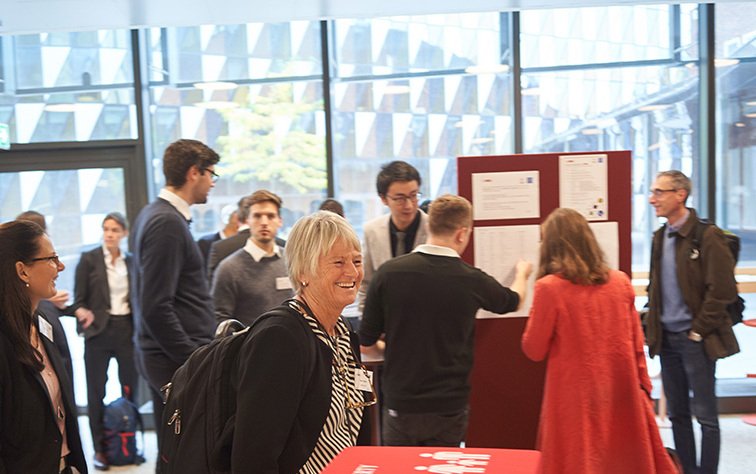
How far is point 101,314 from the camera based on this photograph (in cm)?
494

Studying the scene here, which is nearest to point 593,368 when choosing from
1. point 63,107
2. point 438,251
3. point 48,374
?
point 438,251

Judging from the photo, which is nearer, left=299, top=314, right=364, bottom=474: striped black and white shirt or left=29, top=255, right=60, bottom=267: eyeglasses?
left=299, top=314, right=364, bottom=474: striped black and white shirt

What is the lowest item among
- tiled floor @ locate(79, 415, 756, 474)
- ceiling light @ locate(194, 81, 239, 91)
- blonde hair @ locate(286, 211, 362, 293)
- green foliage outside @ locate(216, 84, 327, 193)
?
tiled floor @ locate(79, 415, 756, 474)

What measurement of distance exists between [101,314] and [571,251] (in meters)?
3.36

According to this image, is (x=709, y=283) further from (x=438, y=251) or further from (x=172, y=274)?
(x=172, y=274)

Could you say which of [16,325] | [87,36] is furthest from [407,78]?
[16,325]

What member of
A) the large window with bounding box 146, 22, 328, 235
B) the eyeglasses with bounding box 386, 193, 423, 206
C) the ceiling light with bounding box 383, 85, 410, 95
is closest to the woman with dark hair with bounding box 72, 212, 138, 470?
the large window with bounding box 146, 22, 328, 235

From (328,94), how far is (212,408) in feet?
14.9

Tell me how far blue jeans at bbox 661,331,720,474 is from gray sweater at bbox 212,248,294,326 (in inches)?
85.3

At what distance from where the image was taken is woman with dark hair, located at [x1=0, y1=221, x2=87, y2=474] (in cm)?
200

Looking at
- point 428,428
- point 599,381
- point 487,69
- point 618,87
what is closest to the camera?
point 599,381

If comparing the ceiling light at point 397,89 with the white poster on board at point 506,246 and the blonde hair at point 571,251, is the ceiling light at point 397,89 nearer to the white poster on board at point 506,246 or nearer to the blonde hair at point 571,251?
the white poster on board at point 506,246

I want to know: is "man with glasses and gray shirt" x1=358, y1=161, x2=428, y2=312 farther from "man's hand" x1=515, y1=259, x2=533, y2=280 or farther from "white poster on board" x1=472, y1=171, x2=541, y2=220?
"man's hand" x1=515, y1=259, x2=533, y2=280

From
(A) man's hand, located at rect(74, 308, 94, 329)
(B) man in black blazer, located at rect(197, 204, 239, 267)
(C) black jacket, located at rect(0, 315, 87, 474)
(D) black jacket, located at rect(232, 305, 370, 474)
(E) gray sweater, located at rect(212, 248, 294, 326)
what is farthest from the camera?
(B) man in black blazer, located at rect(197, 204, 239, 267)
